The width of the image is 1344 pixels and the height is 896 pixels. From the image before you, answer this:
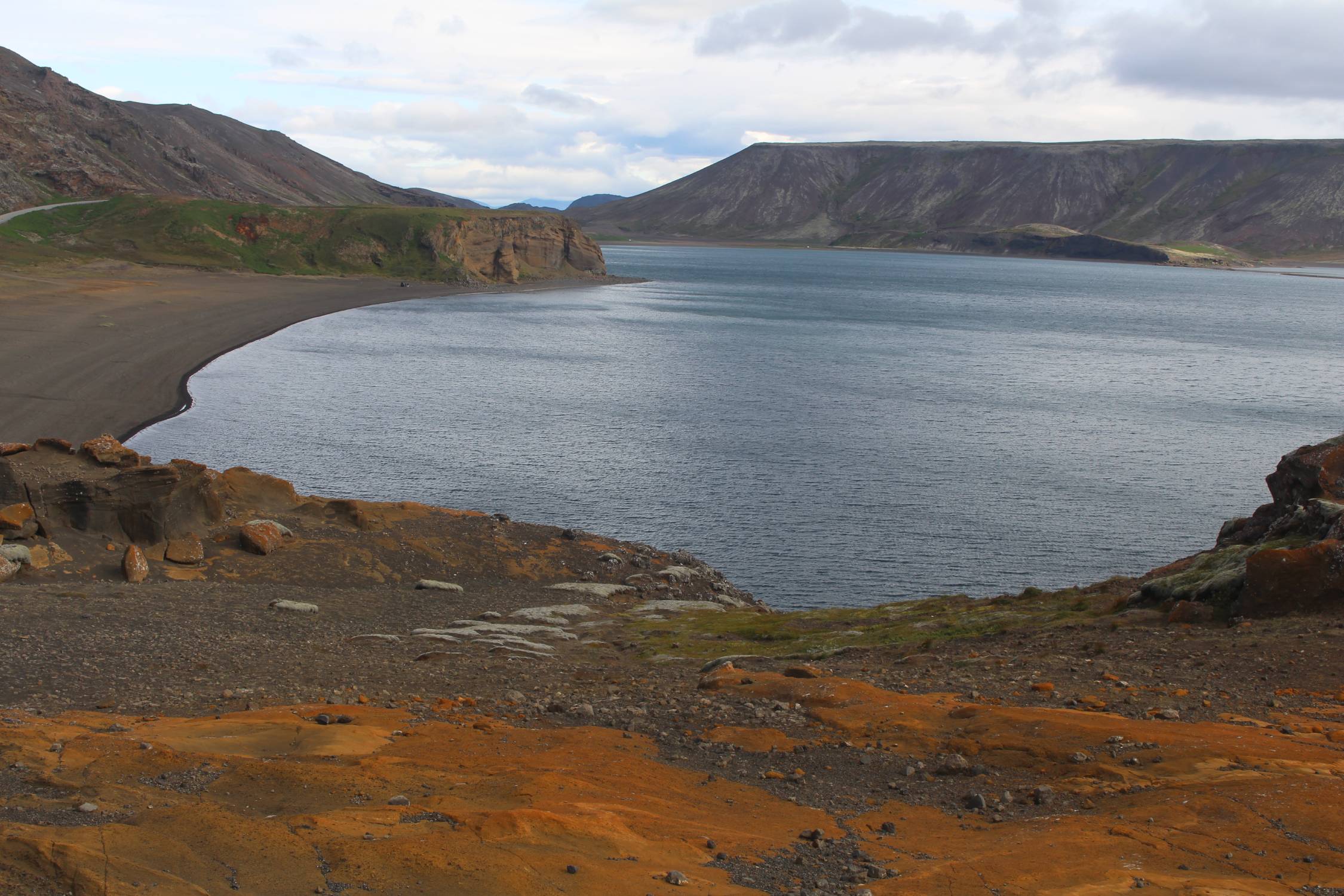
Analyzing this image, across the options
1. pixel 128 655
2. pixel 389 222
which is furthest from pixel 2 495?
pixel 389 222

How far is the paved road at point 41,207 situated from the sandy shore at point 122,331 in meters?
21.9

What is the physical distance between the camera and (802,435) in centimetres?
6444

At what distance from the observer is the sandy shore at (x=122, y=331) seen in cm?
5959

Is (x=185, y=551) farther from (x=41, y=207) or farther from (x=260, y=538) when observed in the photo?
(x=41, y=207)

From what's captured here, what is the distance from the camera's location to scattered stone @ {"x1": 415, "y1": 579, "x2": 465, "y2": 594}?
32219 mm

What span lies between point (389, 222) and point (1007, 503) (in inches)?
5435

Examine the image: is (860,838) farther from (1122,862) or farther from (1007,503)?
(1007,503)

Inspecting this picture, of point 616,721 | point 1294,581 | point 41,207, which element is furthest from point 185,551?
point 41,207

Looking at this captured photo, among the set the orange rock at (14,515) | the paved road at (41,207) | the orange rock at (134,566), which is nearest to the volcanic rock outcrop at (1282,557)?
the orange rock at (134,566)

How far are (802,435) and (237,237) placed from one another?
114 meters

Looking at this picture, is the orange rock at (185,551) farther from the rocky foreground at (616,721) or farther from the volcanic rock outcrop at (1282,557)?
the volcanic rock outcrop at (1282,557)

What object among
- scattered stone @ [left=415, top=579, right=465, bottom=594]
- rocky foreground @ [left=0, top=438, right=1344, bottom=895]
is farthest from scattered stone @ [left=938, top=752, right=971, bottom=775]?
scattered stone @ [left=415, top=579, right=465, bottom=594]

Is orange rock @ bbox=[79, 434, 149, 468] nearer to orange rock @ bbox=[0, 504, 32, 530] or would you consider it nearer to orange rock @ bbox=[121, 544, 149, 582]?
orange rock @ bbox=[0, 504, 32, 530]

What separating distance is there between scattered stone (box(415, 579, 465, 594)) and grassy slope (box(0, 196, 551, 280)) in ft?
336
